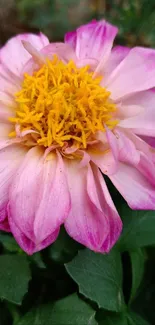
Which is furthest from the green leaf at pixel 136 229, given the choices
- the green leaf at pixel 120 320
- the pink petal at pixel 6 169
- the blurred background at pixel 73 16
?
the blurred background at pixel 73 16

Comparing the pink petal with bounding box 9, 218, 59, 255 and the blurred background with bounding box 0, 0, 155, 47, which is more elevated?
the blurred background with bounding box 0, 0, 155, 47

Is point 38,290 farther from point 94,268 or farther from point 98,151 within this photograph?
point 98,151

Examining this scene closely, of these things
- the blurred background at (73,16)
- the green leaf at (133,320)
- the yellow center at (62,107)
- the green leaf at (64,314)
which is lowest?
the green leaf at (133,320)

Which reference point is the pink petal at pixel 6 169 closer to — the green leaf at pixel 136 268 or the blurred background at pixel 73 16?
the green leaf at pixel 136 268

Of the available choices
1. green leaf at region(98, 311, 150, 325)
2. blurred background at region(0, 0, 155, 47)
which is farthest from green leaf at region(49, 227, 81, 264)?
blurred background at region(0, 0, 155, 47)

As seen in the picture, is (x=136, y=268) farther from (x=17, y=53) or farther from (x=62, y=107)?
(x=17, y=53)

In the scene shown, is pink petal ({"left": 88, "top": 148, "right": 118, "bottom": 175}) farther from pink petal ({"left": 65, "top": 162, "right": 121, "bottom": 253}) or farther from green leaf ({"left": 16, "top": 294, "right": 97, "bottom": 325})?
green leaf ({"left": 16, "top": 294, "right": 97, "bottom": 325})

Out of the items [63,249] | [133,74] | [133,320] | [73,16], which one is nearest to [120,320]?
[133,320]
